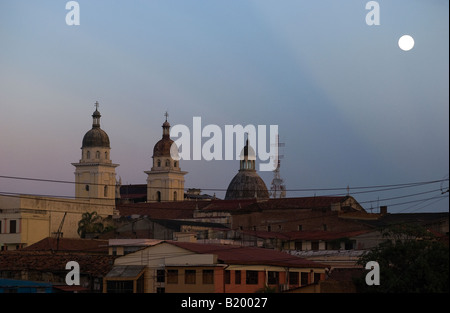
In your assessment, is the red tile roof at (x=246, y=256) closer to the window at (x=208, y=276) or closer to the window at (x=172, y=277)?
the window at (x=208, y=276)

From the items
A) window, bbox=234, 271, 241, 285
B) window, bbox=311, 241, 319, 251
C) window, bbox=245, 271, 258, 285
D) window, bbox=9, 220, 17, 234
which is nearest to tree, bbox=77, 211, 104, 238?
window, bbox=9, 220, 17, 234

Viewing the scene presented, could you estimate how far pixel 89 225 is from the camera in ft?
327

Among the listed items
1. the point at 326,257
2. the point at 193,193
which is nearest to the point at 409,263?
the point at 326,257

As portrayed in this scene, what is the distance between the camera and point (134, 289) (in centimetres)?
5406

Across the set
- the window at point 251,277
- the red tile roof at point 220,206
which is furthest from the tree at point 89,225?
the window at point 251,277

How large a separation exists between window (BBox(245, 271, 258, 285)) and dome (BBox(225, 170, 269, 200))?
99027 mm

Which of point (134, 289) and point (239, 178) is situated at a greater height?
point (239, 178)

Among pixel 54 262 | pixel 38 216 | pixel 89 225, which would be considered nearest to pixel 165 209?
pixel 89 225

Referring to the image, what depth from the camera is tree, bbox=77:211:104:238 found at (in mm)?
98300

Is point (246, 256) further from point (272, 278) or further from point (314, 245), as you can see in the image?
point (314, 245)

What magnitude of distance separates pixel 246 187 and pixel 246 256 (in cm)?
10099

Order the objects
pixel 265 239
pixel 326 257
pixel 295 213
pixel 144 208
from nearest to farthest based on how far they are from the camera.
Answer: pixel 326 257 < pixel 265 239 < pixel 295 213 < pixel 144 208
